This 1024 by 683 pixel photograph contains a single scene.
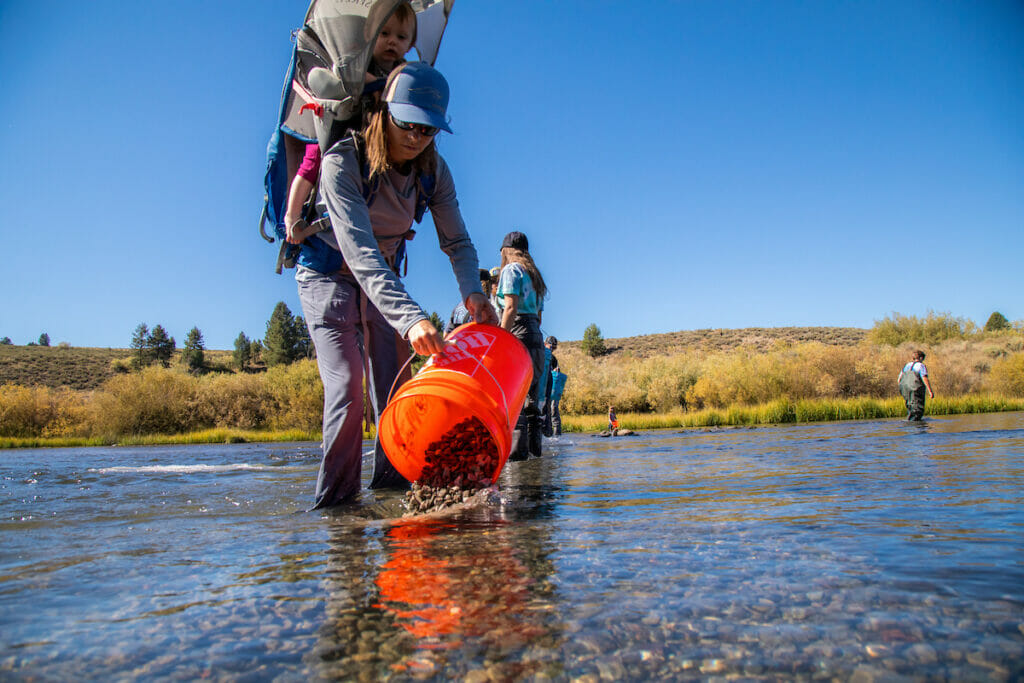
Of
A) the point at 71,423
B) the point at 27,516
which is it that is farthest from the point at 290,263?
the point at 71,423

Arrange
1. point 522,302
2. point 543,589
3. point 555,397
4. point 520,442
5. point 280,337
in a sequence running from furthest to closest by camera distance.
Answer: point 280,337 < point 555,397 < point 520,442 < point 522,302 < point 543,589

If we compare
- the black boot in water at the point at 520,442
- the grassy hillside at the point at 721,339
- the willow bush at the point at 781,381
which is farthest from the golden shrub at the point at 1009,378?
the grassy hillside at the point at 721,339

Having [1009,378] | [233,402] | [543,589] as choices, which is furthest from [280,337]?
[543,589]

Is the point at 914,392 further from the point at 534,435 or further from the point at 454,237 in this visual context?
the point at 454,237

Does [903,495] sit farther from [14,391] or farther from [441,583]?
[14,391]

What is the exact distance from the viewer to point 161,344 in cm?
6769

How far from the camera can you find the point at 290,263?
377cm

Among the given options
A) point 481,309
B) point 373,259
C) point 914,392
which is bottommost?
point 914,392

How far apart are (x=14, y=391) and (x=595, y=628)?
25.8 m

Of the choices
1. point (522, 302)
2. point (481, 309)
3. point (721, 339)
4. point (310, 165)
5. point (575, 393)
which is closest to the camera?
point (310, 165)

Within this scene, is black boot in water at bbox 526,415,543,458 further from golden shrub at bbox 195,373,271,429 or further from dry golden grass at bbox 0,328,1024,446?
golden shrub at bbox 195,373,271,429

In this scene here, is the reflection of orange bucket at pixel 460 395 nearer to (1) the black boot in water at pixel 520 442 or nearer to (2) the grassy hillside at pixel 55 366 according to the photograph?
(1) the black boot in water at pixel 520 442

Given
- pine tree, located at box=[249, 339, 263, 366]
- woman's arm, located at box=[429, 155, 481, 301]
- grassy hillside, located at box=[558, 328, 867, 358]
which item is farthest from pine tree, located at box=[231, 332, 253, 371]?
woman's arm, located at box=[429, 155, 481, 301]

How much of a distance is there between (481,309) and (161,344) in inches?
2893
